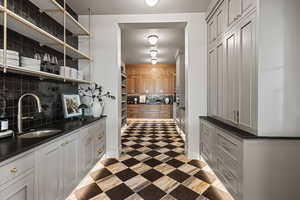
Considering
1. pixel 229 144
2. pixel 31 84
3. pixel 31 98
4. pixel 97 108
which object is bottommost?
pixel 229 144

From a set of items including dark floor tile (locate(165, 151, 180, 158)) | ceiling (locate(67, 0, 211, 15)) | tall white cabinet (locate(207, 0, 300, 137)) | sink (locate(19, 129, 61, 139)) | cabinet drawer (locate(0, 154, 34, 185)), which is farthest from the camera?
dark floor tile (locate(165, 151, 180, 158))

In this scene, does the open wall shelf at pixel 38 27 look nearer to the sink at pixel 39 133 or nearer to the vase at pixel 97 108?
the sink at pixel 39 133

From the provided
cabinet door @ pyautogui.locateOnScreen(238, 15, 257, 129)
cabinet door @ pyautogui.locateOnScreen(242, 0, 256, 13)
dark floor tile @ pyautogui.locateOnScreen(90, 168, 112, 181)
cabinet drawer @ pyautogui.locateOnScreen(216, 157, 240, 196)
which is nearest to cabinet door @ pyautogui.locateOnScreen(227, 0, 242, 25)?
cabinet door @ pyautogui.locateOnScreen(242, 0, 256, 13)

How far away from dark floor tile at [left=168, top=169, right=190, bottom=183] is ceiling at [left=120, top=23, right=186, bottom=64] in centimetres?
274

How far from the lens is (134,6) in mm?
2934

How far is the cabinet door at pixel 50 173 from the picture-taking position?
55.6 inches

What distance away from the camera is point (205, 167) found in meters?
2.86

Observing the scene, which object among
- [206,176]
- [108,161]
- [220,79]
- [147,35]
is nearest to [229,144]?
[206,176]

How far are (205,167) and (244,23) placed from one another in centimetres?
226

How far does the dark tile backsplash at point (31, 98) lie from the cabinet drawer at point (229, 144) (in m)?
2.19

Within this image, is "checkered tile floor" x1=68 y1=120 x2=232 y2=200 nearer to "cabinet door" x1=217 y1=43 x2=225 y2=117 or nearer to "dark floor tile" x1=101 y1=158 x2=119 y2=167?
"dark floor tile" x1=101 y1=158 x2=119 y2=167

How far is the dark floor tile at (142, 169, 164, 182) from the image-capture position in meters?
2.46

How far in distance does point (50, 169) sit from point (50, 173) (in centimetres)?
4

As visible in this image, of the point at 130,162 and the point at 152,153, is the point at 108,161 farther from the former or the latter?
the point at 152,153
